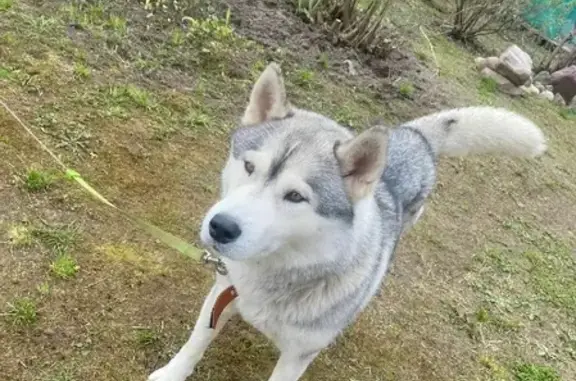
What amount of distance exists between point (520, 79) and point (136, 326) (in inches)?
260

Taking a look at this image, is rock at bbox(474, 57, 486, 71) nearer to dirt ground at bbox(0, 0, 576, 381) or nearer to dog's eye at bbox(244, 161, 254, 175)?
dirt ground at bbox(0, 0, 576, 381)

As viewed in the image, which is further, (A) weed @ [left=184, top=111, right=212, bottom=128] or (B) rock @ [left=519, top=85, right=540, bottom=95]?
(B) rock @ [left=519, top=85, right=540, bottom=95]

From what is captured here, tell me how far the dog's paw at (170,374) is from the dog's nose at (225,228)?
42.1 inches

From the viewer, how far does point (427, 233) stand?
16.4 feet

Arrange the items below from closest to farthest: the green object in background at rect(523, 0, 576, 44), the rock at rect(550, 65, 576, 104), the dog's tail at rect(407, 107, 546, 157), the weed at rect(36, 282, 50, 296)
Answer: the weed at rect(36, 282, 50, 296)
the dog's tail at rect(407, 107, 546, 157)
the green object in background at rect(523, 0, 576, 44)
the rock at rect(550, 65, 576, 104)

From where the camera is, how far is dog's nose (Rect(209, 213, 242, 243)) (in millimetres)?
2248

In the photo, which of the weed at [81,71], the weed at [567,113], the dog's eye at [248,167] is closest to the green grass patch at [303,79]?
the weed at [81,71]

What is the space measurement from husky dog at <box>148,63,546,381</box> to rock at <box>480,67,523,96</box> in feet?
18.1

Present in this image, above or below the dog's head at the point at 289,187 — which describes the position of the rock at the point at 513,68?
below

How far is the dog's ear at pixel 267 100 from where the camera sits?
2.67m

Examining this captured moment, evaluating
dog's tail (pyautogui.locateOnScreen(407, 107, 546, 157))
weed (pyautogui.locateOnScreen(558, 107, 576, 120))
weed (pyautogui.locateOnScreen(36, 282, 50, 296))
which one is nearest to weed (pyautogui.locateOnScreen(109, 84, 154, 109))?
weed (pyautogui.locateOnScreen(36, 282, 50, 296))

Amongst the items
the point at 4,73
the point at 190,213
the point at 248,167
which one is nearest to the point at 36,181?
the point at 190,213

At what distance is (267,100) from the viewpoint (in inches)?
108

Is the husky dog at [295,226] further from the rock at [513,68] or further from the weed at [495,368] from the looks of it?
the rock at [513,68]
